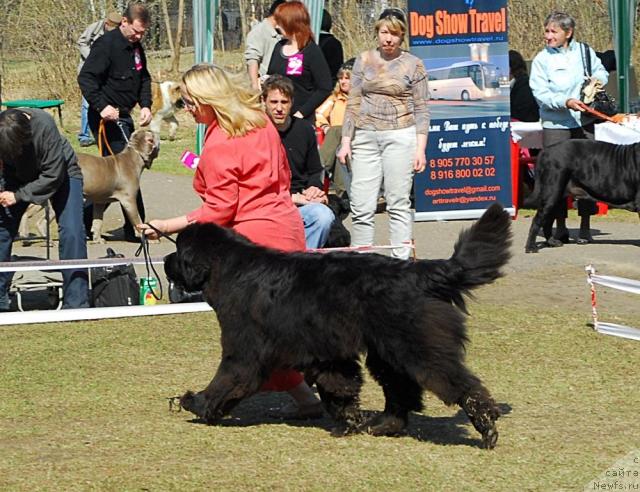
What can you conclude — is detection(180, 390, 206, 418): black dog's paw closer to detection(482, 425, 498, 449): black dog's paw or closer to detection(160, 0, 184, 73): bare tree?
detection(482, 425, 498, 449): black dog's paw

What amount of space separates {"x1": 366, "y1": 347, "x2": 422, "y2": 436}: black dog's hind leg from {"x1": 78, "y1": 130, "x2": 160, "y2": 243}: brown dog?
630cm

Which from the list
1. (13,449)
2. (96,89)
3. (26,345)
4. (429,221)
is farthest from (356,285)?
(429,221)

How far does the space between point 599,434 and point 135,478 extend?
2.26 metres

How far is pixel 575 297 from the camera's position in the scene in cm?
962

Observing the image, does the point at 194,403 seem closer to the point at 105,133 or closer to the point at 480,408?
the point at 480,408

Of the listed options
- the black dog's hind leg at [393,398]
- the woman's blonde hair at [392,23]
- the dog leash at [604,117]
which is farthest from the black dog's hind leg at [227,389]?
the dog leash at [604,117]

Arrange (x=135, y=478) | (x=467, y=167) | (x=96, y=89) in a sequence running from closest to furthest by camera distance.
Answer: (x=135, y=478) → (x=96, y=89) → (x=467, y=167)

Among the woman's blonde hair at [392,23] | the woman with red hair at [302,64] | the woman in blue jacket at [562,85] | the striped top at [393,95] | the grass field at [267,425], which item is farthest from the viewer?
the woman in blue jacket at [562,85]

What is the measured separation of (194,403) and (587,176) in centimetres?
667

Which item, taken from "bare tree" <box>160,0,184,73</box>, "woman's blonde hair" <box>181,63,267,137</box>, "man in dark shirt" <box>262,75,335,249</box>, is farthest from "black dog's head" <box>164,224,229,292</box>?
"bare tree" <box>160,0,184,73</box>

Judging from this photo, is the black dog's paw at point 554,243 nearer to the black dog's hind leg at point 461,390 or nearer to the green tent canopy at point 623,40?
the green tent canopy at point 623,40

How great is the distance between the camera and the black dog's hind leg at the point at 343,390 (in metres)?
5.84

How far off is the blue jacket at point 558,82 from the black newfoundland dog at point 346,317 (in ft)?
23.6

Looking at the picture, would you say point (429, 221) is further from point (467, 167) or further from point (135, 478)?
point (135, 478)
